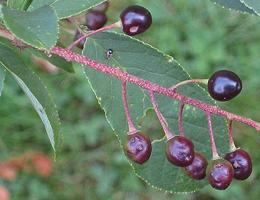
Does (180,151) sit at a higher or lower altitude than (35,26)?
lower

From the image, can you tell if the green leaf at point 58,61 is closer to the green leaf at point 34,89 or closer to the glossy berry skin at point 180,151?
the green leaf at point 34,89

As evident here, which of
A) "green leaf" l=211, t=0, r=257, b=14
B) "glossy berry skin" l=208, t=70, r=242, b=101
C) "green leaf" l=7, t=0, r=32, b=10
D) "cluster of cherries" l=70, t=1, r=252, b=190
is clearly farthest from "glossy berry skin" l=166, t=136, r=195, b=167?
"green leaf" l=7, t=0, r=32, b=10

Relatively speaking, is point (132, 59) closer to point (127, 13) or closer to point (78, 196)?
point (127, 13)

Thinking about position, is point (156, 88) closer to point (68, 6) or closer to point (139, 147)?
point (139, 147)

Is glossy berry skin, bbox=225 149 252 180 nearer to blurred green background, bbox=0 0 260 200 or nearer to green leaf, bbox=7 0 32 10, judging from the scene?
green leaf, bbox=7 0 32 10

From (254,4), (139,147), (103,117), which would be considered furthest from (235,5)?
(103,117)

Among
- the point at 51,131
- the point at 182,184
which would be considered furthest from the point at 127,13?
the point at 182,184
